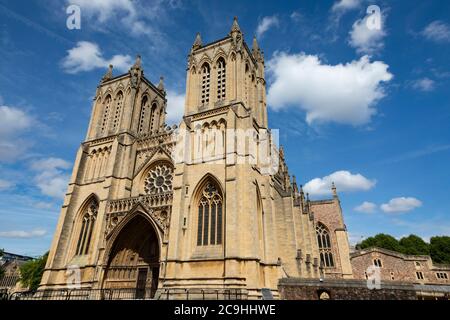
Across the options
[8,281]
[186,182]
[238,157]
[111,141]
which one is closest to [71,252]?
[111,141]

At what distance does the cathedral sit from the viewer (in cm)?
1883

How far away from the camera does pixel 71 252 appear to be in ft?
80.6

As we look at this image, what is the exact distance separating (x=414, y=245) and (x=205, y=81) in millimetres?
60236

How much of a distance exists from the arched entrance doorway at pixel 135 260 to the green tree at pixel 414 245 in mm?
56850

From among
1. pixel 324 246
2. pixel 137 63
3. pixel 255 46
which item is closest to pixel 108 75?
pixel 137 63

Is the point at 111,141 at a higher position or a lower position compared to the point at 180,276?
higher

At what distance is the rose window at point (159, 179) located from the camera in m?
24.9

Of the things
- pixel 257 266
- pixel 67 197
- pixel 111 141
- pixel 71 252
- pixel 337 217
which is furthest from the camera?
pixel 337 217

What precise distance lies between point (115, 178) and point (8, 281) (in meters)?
55.3

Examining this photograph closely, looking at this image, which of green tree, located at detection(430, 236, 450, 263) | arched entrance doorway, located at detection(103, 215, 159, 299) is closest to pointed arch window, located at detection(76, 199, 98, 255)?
arched entrance doorway, located at detection(103, 215, 159, 299)
